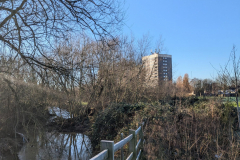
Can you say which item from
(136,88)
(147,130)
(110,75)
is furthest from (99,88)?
(147,130)

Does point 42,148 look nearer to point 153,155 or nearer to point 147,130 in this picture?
point 147,130

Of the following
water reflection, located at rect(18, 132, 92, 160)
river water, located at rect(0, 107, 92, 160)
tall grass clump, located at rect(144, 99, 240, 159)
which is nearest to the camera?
tall grass clump, located at rect(144, 99, 240, 159)

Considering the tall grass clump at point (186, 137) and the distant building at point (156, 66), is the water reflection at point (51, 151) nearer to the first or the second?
the tall grass clump at point (186, 137)

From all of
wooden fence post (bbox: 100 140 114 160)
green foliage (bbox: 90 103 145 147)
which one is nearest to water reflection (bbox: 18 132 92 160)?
green foliage (bbox: 90 103 145 147)

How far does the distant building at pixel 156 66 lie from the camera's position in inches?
675

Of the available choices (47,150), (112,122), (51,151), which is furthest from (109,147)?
(47,150)

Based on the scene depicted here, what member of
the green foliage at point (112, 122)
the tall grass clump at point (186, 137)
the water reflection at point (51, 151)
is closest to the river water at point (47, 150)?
the water reflection at point (51, 151)

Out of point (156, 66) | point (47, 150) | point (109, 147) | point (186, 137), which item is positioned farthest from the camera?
point (156, 66)

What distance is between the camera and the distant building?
17141 mm

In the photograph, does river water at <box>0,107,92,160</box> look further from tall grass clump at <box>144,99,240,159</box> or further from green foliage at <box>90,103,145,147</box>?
tall grass clump at <box>144,99,240,159</box>

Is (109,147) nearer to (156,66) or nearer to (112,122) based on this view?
(112,122)

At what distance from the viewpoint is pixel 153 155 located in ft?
15.8

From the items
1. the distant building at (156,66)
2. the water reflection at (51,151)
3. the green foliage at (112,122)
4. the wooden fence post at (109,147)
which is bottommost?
the water reflection at (51,151)

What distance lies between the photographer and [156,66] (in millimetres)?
17453
